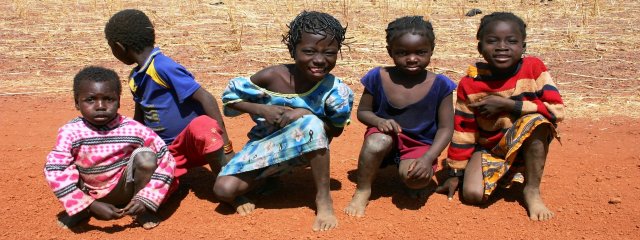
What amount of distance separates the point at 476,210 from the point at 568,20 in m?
8.41

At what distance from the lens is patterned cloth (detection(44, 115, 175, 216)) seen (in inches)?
123

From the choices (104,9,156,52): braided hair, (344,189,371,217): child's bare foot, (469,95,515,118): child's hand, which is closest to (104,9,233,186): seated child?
(104,9,156,52): braided hair

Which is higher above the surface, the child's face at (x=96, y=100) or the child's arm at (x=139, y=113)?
the child's face at (x=96, y=100)

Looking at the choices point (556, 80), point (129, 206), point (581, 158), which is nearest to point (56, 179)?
point (129, 206)

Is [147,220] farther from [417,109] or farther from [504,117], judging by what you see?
[504,117]

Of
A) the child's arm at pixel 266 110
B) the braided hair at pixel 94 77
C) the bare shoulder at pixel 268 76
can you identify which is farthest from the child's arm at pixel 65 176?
the bare shoulder at pixel 268 76

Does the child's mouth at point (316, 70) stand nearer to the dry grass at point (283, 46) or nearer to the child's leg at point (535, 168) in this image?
the child's leg at point (535, 168)

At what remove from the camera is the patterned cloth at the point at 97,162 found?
3.13 metres

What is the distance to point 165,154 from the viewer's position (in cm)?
338

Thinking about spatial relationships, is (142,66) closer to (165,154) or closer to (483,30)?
(165,154)

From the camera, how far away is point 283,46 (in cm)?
902

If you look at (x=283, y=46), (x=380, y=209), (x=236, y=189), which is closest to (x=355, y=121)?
(x=380, y=209)

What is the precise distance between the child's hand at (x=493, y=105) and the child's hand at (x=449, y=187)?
452mm

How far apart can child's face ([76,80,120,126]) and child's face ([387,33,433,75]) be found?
157 cm
